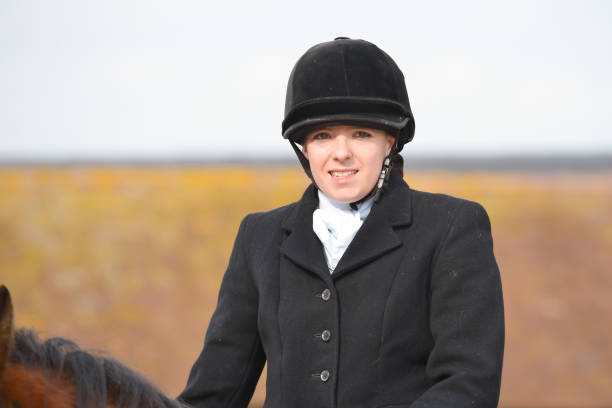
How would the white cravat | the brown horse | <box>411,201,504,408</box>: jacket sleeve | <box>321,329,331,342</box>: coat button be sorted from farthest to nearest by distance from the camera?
the white cravat, <box>321,329,331,342</box>: coat button, <box>411,201,504,408</box>: jacket sleeve, the brown horse

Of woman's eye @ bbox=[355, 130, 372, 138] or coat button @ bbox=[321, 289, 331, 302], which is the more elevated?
woman's eye @ bbox=[355, 130, 372, 138]

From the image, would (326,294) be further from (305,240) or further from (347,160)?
(347,160)

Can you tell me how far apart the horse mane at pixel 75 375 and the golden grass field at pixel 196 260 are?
379 inches

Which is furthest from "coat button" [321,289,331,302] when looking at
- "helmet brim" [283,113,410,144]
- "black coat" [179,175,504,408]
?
"helmet brim" [283,113,410,144]

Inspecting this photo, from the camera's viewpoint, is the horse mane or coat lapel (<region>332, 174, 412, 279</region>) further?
coat lapel (<region>332, 174, 412, 279</region>)

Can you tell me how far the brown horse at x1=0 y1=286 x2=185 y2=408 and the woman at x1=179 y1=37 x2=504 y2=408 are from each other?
2.02 feet

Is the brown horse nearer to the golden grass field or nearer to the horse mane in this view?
the horse mane

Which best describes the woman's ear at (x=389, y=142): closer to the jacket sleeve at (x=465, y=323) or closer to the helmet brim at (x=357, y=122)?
the helmet brim at (x=357, y=122)

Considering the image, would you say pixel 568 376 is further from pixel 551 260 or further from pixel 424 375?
pixel 424 375

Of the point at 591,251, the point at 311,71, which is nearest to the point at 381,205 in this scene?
the point at 311,71

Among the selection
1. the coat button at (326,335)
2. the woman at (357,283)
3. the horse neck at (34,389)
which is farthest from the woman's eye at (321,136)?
the horse neck at (34,389)

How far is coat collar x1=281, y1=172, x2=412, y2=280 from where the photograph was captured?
2.27 meters

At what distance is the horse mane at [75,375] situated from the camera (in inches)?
59.7

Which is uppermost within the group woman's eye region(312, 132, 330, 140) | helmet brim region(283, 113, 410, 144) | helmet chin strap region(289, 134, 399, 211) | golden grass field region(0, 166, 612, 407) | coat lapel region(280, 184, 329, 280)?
helmet brim region(283, 113, 410, 144)
